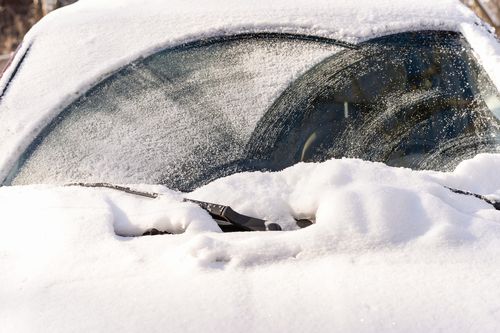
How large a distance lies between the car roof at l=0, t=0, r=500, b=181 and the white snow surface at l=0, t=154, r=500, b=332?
46 centimetres

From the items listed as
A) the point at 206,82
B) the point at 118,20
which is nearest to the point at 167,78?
the point at 206,82

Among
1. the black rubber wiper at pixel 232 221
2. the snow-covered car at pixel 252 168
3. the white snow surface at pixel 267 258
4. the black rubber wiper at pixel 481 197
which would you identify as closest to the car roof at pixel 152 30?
the snow-covered car at pixel 252 168

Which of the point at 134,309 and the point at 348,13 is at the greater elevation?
the point at 348,13

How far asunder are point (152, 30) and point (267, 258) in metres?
1.22

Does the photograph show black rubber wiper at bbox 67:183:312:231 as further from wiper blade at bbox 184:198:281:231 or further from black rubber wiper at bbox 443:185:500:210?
black rubber wiper at bbox 443:185:500:210

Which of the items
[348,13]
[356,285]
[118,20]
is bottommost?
[356,285]

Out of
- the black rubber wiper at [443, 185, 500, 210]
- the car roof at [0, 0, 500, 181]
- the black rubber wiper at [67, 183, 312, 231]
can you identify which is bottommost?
the black rubber wiper at [67, 183, 312, 231]

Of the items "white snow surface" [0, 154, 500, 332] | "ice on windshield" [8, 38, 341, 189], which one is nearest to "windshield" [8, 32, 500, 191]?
"ice on windshield" [8, 38, 341, 189]

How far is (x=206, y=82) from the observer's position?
214 centimetres

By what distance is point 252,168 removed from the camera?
74.1 inches

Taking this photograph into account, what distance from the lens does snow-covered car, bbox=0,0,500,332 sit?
124 cm

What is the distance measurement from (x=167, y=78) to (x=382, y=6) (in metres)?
0.87

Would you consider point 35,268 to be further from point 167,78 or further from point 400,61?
point 400,61

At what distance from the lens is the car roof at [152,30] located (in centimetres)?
217
